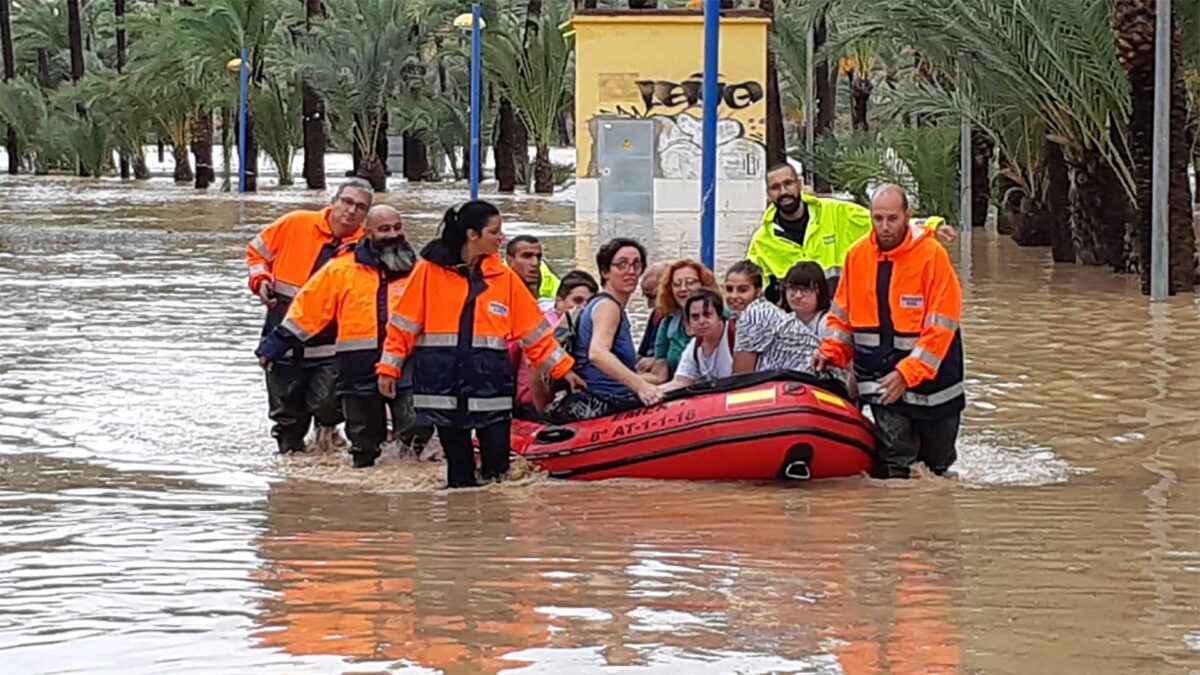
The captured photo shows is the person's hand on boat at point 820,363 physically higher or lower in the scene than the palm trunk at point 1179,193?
lower

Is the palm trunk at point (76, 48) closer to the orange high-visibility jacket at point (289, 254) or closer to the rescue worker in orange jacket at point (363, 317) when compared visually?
the orange high-visibility jacket at point (289, 254)

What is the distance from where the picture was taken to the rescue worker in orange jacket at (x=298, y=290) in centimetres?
1020

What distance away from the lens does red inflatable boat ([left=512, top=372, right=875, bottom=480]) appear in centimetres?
879

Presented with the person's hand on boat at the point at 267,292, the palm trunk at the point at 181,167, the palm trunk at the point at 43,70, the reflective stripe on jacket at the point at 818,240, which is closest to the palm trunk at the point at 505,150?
the palm trunk at the point at 181,167

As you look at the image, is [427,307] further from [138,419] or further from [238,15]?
[238,15]

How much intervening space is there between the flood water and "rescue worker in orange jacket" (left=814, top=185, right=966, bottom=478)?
0.27m

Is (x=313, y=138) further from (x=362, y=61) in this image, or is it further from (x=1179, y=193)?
(x=1179, y=193)

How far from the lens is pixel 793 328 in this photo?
9.53m

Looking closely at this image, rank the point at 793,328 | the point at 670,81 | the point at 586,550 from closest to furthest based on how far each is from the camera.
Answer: the point at 586,550 → the point at 793,328 → the point at 670,81

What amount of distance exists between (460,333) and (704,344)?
1467 mm

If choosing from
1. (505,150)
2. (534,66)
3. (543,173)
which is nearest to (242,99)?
(505,150)

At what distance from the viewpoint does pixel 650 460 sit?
356 inches

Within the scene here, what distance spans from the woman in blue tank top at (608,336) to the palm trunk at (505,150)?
37504 mm

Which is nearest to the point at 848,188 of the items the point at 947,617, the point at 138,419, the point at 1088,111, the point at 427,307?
the point at 1088,111
